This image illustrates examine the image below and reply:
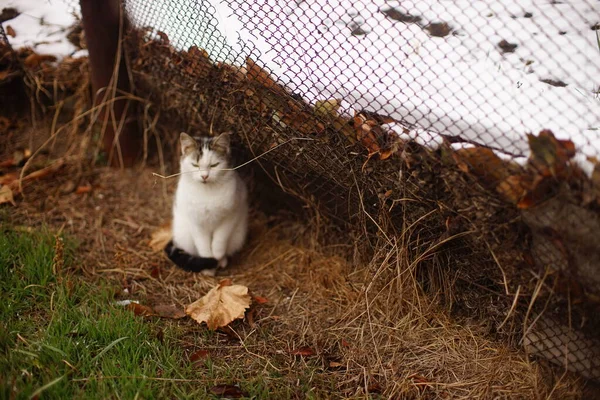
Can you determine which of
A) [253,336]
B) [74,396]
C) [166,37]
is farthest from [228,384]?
[166,37]

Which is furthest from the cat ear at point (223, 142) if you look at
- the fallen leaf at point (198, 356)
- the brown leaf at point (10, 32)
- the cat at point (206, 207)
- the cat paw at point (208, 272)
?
the brown leaf at point (10, 32)

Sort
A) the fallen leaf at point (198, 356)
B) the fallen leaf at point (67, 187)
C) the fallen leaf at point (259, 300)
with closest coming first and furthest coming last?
the fallen leaf at point (198, 356) < the fallen leaf at point (259, 300) < the fallen leaf at point (67, 187)

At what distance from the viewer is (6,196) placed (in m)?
3.41

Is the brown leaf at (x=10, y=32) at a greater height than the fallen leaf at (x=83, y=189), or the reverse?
the brown leaf at (x=10, y=32)

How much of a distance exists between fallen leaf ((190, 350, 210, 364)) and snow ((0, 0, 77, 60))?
2548 mm

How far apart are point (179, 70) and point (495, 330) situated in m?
2.31

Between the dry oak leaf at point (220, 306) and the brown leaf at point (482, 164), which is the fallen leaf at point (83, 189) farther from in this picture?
the brown leaf at point (482, 164)

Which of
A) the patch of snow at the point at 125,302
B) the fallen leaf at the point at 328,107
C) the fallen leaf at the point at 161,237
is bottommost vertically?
the fallen leaf at the point at 161,237

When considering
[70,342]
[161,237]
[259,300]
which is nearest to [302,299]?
[259,300]

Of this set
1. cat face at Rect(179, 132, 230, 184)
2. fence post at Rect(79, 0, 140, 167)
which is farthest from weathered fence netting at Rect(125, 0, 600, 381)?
fence post at Rect(79, 0, 140, 167)

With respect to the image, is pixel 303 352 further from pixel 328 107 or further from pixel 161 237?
pixel 161 237

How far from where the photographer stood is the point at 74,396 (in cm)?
207

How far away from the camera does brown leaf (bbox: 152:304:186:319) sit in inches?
108

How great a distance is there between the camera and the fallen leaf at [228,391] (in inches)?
88.5
